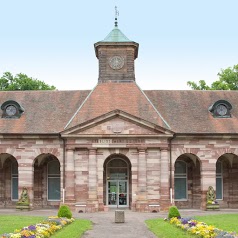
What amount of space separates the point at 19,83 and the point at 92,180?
30.9 meters

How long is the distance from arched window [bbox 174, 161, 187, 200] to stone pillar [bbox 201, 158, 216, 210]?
2.88 m

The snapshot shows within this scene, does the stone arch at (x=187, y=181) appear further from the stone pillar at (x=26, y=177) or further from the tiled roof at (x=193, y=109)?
the stone pillar at (x=26, y=177)

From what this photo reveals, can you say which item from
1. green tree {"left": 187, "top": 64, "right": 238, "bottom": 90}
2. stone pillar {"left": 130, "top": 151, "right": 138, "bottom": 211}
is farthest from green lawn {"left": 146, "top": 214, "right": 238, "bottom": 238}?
green tree {"left": 187, "top": 64, "right": 238, "bottom": 90}

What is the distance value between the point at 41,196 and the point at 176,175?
11.8 metres

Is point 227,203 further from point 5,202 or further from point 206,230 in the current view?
point 206,230

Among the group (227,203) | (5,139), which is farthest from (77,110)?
(227,203)

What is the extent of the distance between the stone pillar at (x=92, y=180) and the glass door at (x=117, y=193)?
8.81ft

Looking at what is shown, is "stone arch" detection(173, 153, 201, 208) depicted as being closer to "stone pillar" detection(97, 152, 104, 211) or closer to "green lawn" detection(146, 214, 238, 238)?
"stone pillar" detection(97, 152, 104, 211)

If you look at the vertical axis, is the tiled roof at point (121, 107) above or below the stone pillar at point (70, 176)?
above

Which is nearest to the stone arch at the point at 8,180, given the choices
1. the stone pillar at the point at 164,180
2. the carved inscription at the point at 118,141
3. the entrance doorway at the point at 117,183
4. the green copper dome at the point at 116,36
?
the entrance doorway at the point at 117,183

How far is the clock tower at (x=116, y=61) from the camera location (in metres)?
43.9

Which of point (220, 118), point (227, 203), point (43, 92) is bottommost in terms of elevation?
point (227, 203)

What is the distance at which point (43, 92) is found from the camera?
45.6 m

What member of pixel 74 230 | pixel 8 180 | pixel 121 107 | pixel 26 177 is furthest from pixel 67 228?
pixel 8 180
